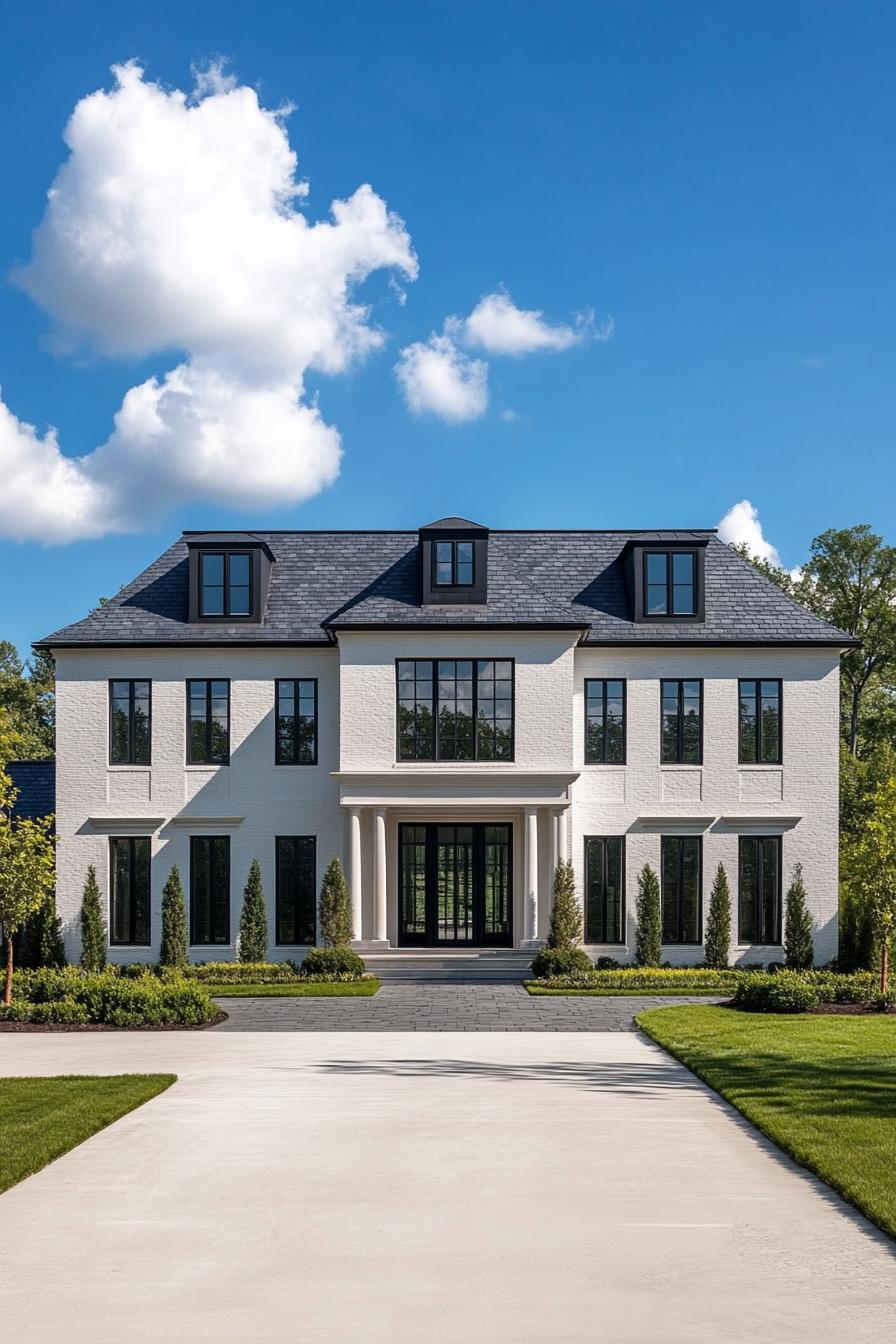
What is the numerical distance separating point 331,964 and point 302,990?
2.11 meters

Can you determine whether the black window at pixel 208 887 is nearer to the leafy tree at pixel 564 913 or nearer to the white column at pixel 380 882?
the white column at pixel 380 882

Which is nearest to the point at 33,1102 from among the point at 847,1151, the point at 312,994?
the point at 847,1151

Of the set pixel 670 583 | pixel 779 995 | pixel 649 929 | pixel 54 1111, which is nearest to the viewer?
pixel 54 1111

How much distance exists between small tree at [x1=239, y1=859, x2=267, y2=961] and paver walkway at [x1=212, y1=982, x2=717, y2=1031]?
187 inches

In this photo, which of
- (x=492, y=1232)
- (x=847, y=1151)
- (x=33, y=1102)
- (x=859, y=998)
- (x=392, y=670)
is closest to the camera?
(x=492, y=1232)

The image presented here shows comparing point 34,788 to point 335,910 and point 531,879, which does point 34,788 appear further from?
point 531,879

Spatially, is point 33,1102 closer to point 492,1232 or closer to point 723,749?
point 492,1232

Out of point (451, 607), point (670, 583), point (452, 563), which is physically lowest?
point (451, 607)

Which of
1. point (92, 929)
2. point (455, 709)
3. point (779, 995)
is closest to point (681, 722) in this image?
point (455, 709)

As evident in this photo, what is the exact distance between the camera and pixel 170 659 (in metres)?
28.3

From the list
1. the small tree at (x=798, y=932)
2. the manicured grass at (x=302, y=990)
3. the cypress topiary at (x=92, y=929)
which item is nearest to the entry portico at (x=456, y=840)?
the manicured grass at (x=302, y=990)

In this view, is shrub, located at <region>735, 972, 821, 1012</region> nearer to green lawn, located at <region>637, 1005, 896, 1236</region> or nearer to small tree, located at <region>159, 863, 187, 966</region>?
green lawn, located at <region>637, 1005, 896, 1236</region>

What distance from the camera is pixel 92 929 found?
27.2m

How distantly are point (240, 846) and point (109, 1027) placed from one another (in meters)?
10.1
